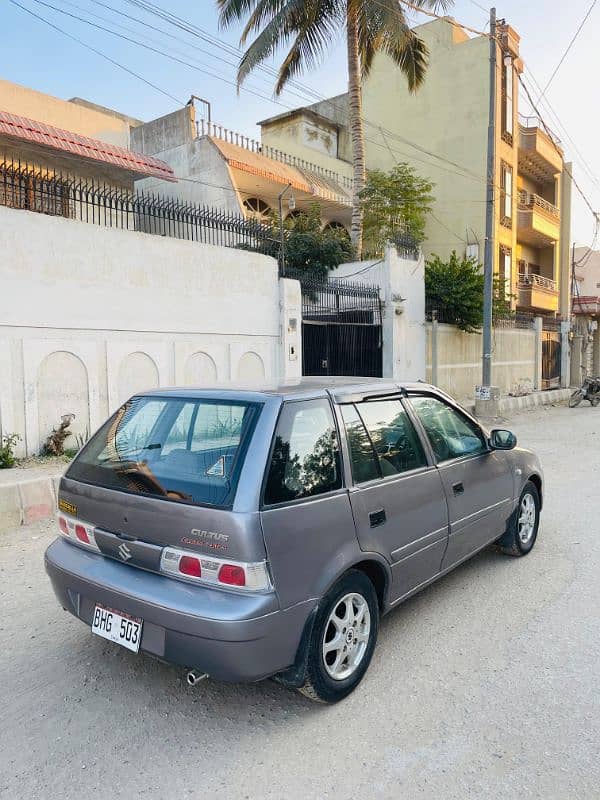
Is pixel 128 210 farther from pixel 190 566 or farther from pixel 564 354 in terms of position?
pixel 564 354

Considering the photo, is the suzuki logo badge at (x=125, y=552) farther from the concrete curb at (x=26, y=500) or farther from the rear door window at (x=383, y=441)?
the concrete curb at (x=26, y=500)

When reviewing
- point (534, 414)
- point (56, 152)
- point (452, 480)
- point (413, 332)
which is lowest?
point (534, 414)

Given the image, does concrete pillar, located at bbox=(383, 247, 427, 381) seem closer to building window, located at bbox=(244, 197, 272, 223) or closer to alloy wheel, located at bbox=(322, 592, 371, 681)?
building window, located at bbox=(244, 197, 272, 223)

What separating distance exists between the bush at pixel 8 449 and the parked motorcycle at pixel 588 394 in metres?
17.3

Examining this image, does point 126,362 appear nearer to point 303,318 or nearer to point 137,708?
A: point 303,318

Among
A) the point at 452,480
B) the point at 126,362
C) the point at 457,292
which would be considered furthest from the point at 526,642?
the point at 457,292

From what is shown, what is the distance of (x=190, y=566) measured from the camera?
257cm

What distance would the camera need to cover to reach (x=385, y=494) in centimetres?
319

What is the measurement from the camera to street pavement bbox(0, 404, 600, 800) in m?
2.33

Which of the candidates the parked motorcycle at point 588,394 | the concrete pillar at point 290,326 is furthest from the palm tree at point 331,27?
the parked motorcycle at point 588,394

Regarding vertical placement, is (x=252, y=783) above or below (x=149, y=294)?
below

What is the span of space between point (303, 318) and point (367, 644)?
10.2 meters

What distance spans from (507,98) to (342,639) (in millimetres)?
26883

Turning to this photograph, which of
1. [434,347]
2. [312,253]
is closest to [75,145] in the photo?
[312,253]
